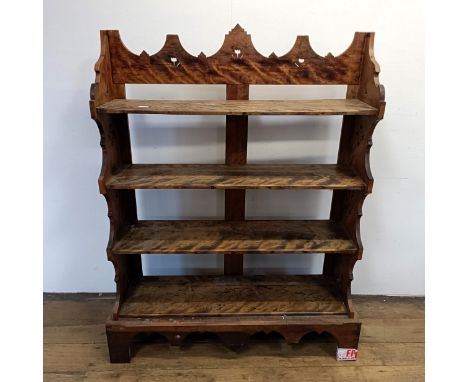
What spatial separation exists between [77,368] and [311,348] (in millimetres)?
1049

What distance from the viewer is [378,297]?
231cm

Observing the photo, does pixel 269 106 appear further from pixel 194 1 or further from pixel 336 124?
pixel 194 1

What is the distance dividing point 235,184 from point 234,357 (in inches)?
31.5

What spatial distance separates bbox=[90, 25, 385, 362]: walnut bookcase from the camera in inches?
65.9

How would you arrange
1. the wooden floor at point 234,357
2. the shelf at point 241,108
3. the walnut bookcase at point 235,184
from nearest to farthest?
the shelf at point 241,108 < the walnut bookcase at point 235,184 < the wooden floor at point 234,357

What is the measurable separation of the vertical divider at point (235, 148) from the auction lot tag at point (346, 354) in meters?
0.61

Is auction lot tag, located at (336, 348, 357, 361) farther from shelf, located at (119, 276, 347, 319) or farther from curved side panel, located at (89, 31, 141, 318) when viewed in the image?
curved side panel, located at (89, 31, 141, 318)

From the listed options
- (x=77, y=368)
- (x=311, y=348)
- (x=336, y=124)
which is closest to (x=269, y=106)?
(x=336, y=124)

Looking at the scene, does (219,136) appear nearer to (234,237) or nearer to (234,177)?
(234,177)

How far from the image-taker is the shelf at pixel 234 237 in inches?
69.3

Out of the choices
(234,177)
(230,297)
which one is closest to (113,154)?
(234,177)

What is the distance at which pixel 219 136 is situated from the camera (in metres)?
2.03

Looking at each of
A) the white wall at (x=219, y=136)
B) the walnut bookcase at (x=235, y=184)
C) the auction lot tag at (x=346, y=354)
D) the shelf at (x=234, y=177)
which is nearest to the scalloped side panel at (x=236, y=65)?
the walnut bookcase at (x=235, y=184)

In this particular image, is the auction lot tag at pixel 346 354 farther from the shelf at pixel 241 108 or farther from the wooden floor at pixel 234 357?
the shelf at pixel 241 108
